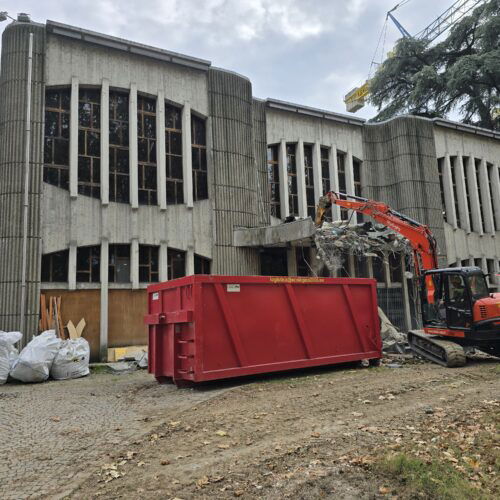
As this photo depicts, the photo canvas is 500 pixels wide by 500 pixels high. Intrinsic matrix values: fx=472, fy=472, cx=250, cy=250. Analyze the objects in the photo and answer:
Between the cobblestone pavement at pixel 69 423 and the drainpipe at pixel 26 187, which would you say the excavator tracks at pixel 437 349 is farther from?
the drainpipe at pixel 26 187

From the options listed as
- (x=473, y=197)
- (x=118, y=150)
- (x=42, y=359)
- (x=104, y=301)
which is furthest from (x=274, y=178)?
(x=42, y=359)

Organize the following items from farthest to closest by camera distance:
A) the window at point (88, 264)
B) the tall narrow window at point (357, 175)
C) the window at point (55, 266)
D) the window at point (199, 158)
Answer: the tall narrow window at point (357, 175)
the window at point (199, 158)
the window at point (88, 264)
the window at point (55, 266)

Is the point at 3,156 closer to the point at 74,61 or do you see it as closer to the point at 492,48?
the point at 74,61

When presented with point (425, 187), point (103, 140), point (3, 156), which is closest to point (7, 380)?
point (3, 156)

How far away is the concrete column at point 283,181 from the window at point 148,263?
18.9 ft

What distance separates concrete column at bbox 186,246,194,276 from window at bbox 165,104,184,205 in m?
1.85

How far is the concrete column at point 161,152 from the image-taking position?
16.5 meters

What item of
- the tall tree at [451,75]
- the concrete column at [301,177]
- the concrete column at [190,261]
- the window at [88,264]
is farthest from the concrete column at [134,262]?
the tall tree at [451,75]

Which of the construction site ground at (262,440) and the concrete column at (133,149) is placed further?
the concrete column at (133,149)

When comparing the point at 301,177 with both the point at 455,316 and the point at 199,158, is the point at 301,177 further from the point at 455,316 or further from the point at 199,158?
the point at 455,316

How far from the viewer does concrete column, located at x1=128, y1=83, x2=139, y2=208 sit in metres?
16.1

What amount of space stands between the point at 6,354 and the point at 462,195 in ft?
69.6

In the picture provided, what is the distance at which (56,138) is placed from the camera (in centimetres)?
1547

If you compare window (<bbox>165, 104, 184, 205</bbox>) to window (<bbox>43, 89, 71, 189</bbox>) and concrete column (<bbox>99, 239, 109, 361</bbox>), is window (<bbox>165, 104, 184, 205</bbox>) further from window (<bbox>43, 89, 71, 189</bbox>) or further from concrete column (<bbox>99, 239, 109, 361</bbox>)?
window (<bbox>43, 89, 71, 189</bbox>)
